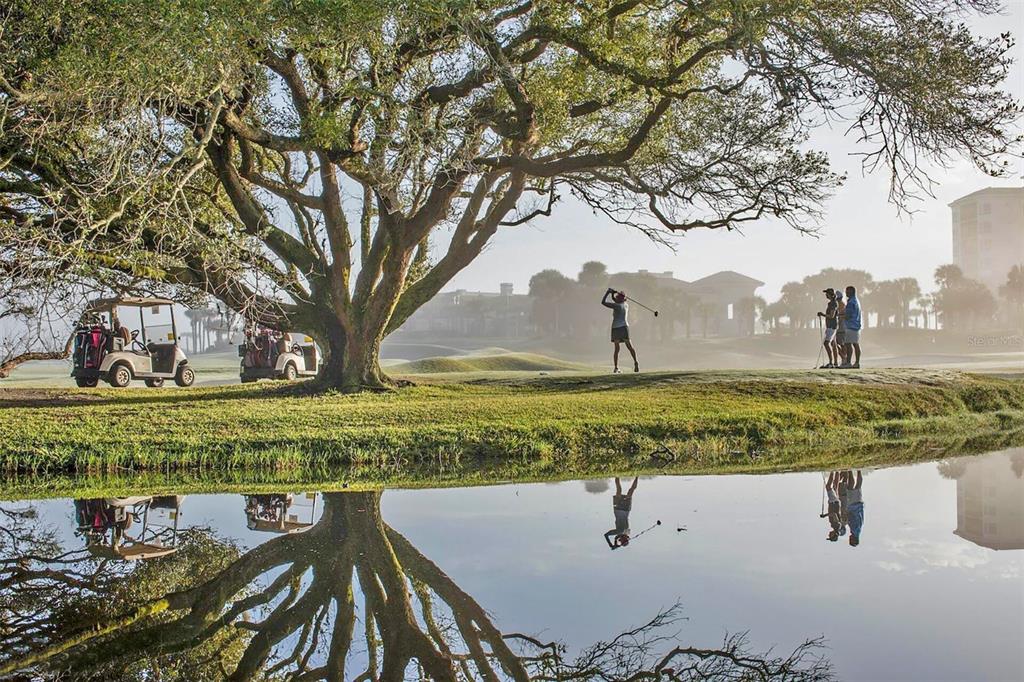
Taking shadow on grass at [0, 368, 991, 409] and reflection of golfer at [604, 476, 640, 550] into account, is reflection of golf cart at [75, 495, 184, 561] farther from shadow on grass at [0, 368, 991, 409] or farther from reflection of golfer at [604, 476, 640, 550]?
shadow on grass at [0, 368, 991, 409]

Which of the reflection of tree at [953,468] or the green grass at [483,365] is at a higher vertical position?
the green grass at [483,365]

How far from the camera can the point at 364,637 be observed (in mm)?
4043

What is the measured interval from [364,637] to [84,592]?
195 centimetres

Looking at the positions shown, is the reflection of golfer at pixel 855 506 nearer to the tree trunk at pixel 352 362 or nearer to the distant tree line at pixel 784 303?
the tree trunk at pixel 352 362

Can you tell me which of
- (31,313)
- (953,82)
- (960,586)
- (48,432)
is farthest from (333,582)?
(953,82)

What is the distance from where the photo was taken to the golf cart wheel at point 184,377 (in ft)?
73.7

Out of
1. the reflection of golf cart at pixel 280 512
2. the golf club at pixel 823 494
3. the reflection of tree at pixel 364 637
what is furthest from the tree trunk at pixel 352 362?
the reflection of tree at pixel 364 637

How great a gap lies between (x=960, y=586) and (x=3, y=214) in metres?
18.0

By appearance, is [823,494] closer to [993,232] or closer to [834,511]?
[834,511]

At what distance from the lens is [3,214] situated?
16969mm

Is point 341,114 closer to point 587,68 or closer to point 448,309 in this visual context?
point 587,68

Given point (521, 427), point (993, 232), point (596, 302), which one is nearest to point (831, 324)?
point (521, 427)

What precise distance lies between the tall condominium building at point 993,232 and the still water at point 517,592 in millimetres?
86635

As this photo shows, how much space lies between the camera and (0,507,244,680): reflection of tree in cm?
384
